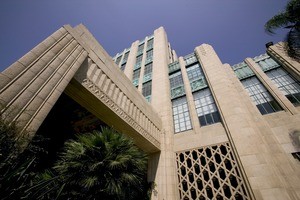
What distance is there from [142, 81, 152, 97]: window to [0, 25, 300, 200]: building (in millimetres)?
774

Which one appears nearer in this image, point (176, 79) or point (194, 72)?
point (194, 72)

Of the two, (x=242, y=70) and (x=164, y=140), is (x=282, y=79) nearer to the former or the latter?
(x=242, y=70)

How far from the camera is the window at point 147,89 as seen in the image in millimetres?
16672

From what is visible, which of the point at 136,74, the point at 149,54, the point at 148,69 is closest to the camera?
the point at 148,69

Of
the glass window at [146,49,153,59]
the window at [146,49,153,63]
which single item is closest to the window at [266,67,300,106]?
the window at [146,49,153,63]

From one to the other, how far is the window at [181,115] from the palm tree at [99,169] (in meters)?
6.56

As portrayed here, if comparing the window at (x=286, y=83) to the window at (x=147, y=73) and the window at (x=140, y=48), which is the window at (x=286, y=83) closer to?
the window at (x=147, y=73)

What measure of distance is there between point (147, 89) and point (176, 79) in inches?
128

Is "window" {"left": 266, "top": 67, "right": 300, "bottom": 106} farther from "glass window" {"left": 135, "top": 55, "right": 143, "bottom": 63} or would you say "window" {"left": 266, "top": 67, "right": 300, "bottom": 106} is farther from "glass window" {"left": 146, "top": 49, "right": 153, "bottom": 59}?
"glass window" {"left": 135, "top": 55, "right": 143, "bottom": 63}

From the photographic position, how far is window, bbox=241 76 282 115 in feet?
36.7

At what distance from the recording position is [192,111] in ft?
43.0

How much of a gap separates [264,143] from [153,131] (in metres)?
6.40

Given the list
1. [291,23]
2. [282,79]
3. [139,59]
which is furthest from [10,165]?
[139,59]

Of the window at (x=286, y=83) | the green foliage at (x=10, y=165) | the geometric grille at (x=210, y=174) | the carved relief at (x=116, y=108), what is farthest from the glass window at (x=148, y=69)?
the green foliage at (x=10, y=165)
